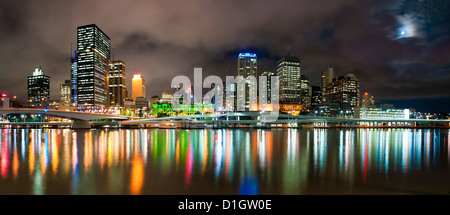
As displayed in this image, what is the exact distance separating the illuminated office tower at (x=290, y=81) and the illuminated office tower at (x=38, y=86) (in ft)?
614

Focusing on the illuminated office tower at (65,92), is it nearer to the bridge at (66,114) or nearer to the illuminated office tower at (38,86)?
the illuminated office tower at (38,86)

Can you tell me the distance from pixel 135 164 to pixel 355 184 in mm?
10333

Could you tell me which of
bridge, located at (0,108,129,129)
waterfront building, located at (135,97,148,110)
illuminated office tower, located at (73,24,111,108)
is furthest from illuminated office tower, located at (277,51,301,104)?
bridge, located at (0,108,129,129)

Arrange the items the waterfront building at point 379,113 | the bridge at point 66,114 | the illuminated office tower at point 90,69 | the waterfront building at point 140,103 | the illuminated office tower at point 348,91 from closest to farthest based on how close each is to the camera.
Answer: the bridge at point 66,114
the waterfront building at point 379,113
the illuminated office tower at point 90,69
the illuminated office tower at point 348,91
the waterfront building at point 140,103

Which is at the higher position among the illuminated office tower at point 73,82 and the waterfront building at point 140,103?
the illuminated office tower at point 73,82

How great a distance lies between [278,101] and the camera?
618ft

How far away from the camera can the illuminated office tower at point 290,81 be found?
627ft

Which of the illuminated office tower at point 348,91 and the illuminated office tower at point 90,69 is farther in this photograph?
the illuminated office tower at point 348,91

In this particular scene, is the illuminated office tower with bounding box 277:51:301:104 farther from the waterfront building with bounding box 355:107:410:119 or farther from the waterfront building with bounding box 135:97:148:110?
the waterfront building with bounding box 135:97:148:110

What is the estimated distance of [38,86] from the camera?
18450 cm


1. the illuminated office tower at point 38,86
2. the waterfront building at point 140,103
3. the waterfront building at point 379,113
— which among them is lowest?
the waterfront building at point 379,113

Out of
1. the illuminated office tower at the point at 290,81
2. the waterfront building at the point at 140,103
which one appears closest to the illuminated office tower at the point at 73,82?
the waterfront building at the point at 140,103

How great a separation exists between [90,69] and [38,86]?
60.8 meters

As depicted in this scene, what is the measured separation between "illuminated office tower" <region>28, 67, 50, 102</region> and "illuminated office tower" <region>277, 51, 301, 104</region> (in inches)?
7370
